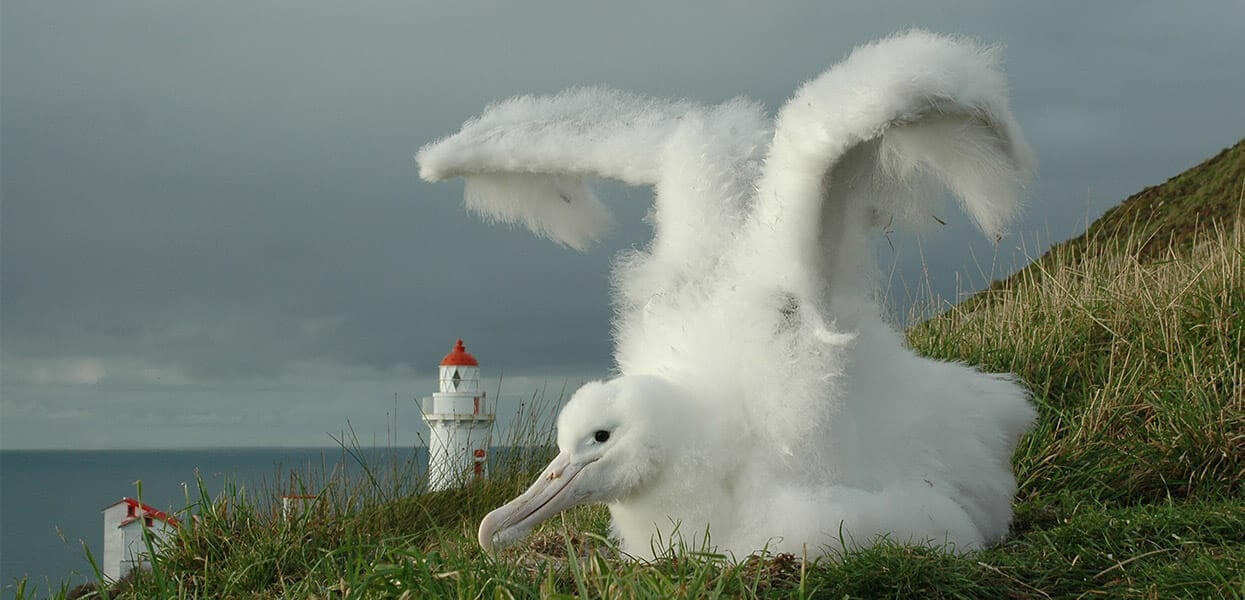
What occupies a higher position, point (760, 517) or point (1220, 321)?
point (1220, 321)

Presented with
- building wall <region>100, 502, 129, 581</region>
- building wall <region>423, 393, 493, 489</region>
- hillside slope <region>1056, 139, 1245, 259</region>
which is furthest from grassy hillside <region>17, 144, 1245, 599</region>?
hillside slope <region>1056, 139, 1245, 259</region>

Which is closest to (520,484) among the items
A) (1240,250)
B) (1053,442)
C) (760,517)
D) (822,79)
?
(1053,442)

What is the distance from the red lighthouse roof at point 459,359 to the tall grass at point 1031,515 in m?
4.02

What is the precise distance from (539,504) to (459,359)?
8.83 meters

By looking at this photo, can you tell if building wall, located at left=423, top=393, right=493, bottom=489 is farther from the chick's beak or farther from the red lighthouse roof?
the chick's beak

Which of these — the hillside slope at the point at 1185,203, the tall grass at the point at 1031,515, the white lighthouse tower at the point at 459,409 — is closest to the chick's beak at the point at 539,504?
the tall grass at the point at 1031,515

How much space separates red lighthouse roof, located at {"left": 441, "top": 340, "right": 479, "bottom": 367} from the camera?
13094 mm

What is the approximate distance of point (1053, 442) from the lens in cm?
688

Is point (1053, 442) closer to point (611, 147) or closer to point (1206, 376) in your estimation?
point (1206, 376)

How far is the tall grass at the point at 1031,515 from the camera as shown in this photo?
3.83 metres

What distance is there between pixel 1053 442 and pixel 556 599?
4.46m

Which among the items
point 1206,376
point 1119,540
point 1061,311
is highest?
point 1061,311

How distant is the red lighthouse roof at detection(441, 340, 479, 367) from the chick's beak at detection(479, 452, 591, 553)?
343 inches

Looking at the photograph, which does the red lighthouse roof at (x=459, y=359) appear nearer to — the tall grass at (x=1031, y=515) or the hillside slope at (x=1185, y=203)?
the tall grass at (x=1031, y=515)
